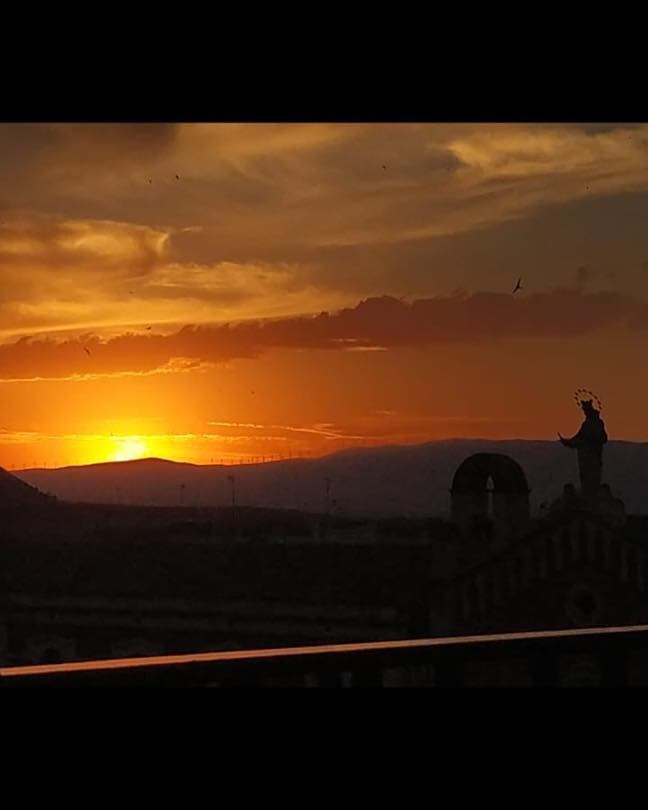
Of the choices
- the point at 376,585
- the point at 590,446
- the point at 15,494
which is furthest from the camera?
the point at 15,494

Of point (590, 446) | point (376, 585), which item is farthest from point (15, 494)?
point (590, 446)

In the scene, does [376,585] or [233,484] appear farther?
[233,484]

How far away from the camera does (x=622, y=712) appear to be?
86cm

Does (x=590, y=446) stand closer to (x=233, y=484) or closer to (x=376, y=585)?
(x=376, y=585)

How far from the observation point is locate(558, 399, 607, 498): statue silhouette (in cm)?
1579

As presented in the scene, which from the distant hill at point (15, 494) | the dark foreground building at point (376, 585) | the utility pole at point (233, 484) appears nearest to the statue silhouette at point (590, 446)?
the dark foreground building at point (376, 585)

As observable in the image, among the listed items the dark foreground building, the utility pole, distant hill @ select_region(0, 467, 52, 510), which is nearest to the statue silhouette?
the dark foreground building

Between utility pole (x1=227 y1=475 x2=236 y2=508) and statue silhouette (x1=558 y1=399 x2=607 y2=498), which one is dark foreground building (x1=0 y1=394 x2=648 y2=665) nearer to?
statue silhouette (x1=558 y1=399 x2=607 y2=498)

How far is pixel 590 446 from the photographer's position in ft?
53.4

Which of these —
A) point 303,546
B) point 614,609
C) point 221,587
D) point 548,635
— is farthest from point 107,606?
point 548,635

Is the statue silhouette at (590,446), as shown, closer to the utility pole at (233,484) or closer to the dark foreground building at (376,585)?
the dark foreground building at (376,585)

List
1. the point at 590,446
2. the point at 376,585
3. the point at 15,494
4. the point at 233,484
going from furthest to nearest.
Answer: the point at 233,484 < the point at 15,494 < the point at 590,446 < the point at 376,585

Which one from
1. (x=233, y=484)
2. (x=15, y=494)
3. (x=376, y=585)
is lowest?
(x=376, y=585)
